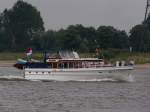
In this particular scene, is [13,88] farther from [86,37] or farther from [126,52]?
[86,37]

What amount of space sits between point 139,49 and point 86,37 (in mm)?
14099

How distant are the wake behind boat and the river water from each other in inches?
40.6

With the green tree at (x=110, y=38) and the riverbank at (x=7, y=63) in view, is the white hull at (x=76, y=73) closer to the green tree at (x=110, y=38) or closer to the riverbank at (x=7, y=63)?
the riverbank at (x=7, y=63)

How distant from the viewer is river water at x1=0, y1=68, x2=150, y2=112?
60750 millimetres

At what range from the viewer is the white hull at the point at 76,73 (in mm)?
90625

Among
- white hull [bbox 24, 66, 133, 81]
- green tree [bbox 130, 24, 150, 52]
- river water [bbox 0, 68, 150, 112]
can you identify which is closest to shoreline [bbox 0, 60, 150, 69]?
green tree [bbox 130, 24, 150, 52]

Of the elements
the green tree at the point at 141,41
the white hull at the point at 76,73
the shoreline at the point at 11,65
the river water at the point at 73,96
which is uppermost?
the green tree at the point at 141,41

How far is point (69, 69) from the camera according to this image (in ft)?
298

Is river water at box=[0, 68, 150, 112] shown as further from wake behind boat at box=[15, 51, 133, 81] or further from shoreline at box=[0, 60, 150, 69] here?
shoreline at box=[0, 60, 150, 69]

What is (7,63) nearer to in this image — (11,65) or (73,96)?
(11,65)

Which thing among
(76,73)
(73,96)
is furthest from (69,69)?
(73,96)

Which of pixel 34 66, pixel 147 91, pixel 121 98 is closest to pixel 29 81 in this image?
A: pixel 34 66

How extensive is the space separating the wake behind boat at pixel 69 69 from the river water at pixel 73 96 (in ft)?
3.38

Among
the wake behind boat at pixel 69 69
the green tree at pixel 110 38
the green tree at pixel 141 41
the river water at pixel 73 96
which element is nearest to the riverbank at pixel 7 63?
the green tree at pixel 110 38
